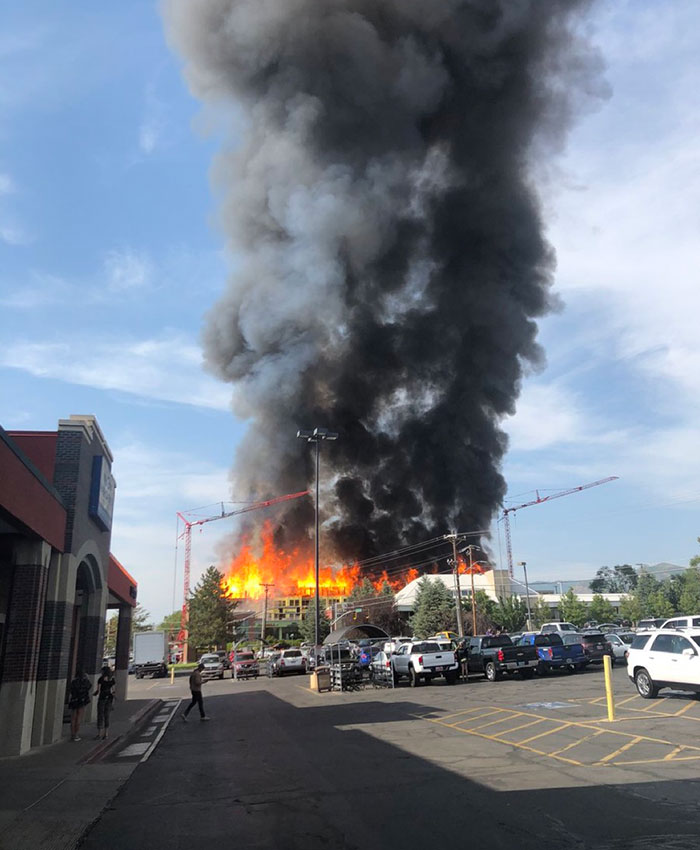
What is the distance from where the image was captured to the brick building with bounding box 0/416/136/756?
11.5 m

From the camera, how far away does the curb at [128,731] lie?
11141 mm

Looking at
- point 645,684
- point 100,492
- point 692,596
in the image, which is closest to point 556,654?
point 645,684

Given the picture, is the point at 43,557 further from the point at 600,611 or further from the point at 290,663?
the point at 600,611

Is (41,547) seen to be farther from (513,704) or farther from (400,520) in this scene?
(400,520)

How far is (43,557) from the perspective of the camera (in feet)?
41.7

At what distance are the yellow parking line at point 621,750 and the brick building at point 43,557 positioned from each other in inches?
352

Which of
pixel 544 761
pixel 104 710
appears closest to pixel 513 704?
pixel 544 761

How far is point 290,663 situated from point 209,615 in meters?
34.6

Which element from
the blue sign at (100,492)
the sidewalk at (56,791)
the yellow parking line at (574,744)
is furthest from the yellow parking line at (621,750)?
the blue sign at (100,492)

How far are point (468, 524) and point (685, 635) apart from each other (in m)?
55.6

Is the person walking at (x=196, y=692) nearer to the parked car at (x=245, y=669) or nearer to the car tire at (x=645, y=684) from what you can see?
the car tire at (x=645, y=684)

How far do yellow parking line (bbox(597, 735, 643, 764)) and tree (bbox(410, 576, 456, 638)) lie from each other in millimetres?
42603

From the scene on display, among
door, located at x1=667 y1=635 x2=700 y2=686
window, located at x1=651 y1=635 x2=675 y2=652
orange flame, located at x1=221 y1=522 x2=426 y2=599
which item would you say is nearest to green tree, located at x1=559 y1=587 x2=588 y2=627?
orange flame, located at x1=221 y1=522 x2=426 y2=599

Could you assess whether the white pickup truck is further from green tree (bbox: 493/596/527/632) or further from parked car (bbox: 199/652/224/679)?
green tree (bbox: 493/596/527/632)
